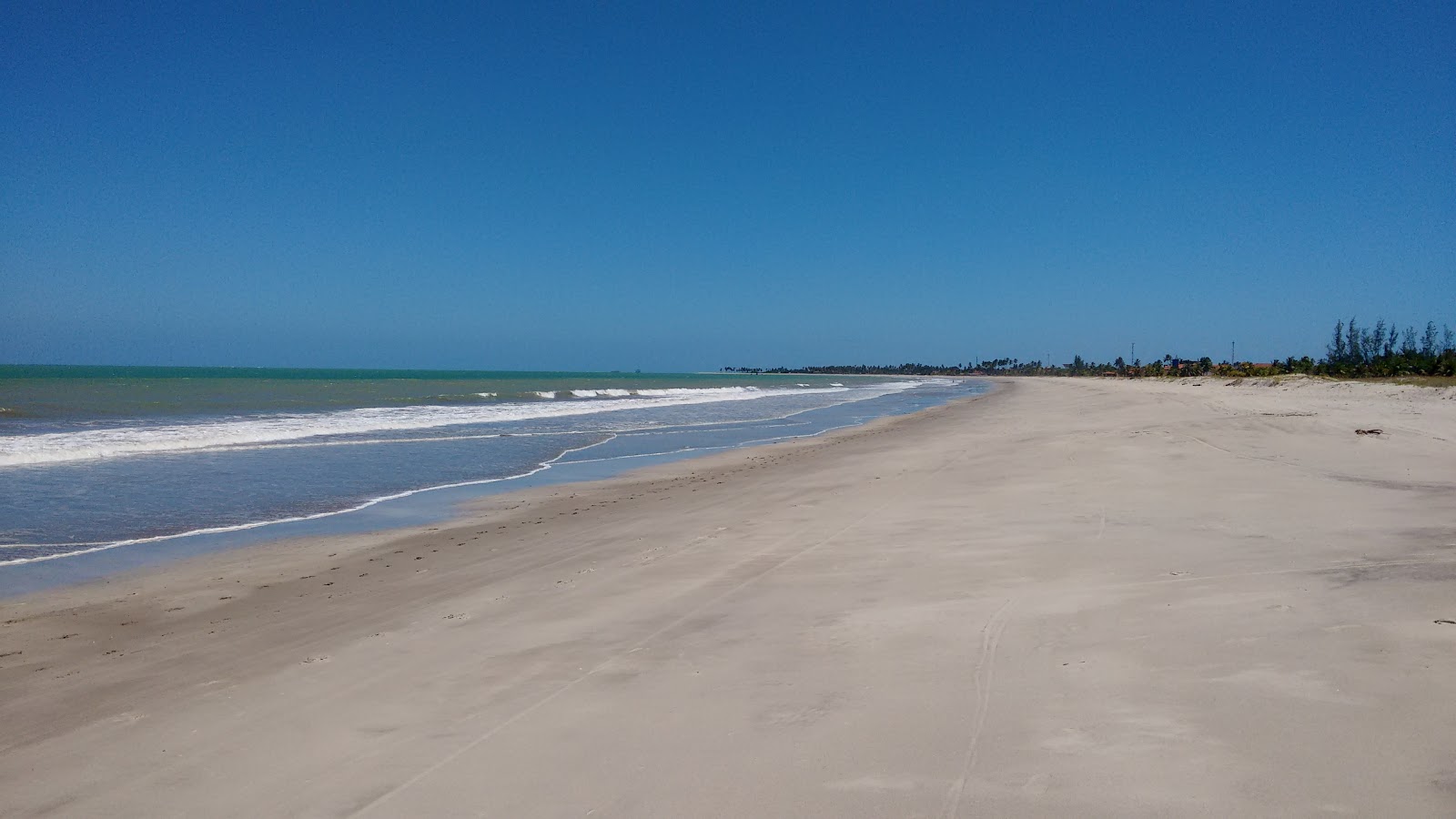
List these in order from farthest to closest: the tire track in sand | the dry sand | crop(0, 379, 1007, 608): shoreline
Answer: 1. crop(0, 379, 1007, 608): shoreline
2. the dry sand
3. the tire track in sand

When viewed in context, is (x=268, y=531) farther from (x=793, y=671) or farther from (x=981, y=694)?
(x=981, y=694)

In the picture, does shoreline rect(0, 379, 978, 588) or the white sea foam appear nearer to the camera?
shoreline rect(0, 379, 978, 588)

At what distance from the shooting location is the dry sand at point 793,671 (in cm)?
283

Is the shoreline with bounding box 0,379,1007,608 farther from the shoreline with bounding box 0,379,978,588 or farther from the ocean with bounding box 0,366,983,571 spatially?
the ocean with bounding box 0,366,983,571

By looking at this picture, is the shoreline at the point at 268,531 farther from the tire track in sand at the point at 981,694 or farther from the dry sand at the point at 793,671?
the tire track in sand at the point at 981,694

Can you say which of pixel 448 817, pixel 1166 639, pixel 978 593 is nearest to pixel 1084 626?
pixel 1166 639

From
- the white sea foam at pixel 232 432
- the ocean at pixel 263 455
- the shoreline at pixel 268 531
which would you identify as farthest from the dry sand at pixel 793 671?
the white sea foam at pixel 232 432

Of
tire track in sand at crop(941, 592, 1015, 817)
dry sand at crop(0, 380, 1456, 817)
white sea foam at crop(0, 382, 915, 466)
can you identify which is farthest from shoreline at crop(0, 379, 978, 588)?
white sea foam at crop(0, 382, 915, 466)

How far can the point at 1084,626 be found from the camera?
14.1 feet

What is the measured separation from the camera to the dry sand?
2832 millimetres

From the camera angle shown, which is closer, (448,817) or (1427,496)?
(448,817)

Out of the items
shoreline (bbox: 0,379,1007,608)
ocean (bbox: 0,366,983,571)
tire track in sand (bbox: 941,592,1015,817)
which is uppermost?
tire track in sand (bbox: 941,592,1015,817)

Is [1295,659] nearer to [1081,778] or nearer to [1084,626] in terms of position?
[1084,626]

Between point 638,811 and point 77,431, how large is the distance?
24074 mm
